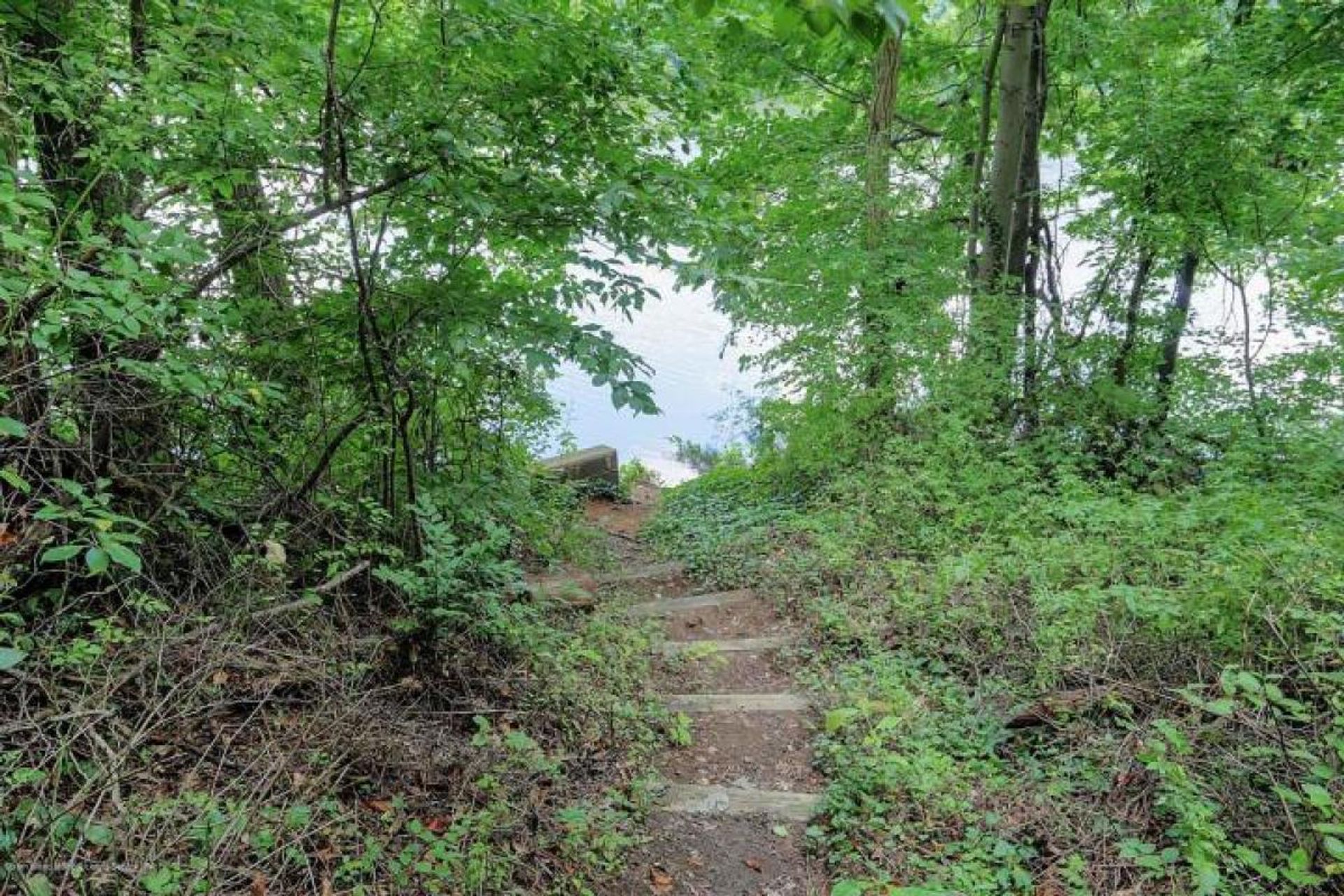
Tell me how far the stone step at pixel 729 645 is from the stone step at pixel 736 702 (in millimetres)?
414

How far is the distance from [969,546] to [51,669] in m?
4.70

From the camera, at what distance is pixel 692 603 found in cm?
537

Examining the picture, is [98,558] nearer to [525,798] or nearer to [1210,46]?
[525,798]

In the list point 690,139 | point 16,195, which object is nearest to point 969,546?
point 690,139

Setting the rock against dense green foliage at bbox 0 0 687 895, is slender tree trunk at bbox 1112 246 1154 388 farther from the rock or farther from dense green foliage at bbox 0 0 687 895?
the rock

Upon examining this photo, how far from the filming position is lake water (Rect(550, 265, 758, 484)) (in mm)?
7410

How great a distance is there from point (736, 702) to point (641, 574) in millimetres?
2298

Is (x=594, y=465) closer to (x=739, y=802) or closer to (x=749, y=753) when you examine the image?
(x=749, y=753)

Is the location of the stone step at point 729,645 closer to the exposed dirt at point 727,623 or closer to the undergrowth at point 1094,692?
the exposed dirt at point 727,623

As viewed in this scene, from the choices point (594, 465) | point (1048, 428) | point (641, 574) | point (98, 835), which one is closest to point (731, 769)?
point (98, 835)

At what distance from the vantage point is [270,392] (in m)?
2.58

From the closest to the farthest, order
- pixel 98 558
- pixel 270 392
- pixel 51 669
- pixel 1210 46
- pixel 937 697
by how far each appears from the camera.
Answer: pixel 98 558 → pixel 51 669 → pixel 270 392 → pixel 937 697 → pixel 1210 46

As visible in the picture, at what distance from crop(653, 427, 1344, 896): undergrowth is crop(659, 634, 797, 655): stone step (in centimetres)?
26

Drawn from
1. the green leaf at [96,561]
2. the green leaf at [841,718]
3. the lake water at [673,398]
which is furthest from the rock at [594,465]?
the green leaf at [96,561]
